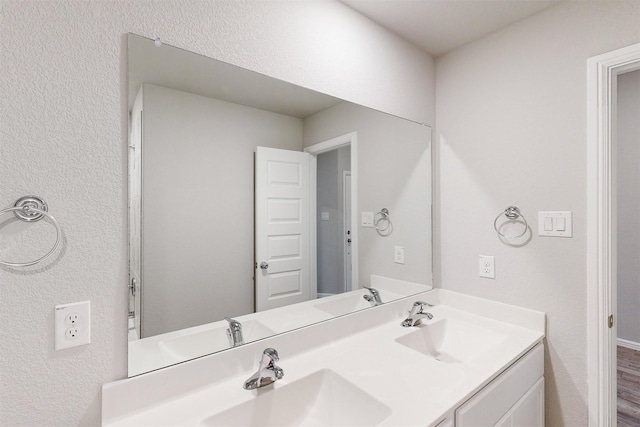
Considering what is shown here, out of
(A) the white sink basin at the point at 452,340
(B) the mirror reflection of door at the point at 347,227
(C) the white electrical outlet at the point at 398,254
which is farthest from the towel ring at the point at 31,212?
(C) the white electrical outlet at the point at 398,254

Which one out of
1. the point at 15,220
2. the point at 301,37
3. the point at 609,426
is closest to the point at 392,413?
the point at 15,220

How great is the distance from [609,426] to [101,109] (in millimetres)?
2286

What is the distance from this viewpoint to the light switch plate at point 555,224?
4.74 ft

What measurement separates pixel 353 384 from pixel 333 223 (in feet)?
2.26

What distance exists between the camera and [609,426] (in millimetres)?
1376

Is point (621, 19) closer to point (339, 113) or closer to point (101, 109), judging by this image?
point (339, 113)

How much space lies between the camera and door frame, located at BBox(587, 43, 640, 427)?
134 cm

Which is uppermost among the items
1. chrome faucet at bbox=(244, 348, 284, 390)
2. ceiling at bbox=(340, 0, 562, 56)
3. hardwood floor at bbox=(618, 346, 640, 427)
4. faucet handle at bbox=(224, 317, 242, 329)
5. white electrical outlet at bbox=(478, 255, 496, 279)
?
ceiling at bbox=(340, 0, 562, 56)

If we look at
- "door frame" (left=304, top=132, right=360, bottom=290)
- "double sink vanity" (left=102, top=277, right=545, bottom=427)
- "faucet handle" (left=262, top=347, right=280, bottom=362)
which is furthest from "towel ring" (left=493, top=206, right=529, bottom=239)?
"faucet handle" (left=262, top=347, right=280, bottom=362)

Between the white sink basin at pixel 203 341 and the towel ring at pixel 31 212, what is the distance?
1.39 feet

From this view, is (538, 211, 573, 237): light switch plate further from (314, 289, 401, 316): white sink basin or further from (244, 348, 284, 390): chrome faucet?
(244, 348, 284, 390): chrome faucet

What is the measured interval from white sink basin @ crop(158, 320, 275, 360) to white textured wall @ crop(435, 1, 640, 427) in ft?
4.19

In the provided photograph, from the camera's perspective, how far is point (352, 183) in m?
1.56

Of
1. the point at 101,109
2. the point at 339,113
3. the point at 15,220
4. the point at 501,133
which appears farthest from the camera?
the point at 501,133
